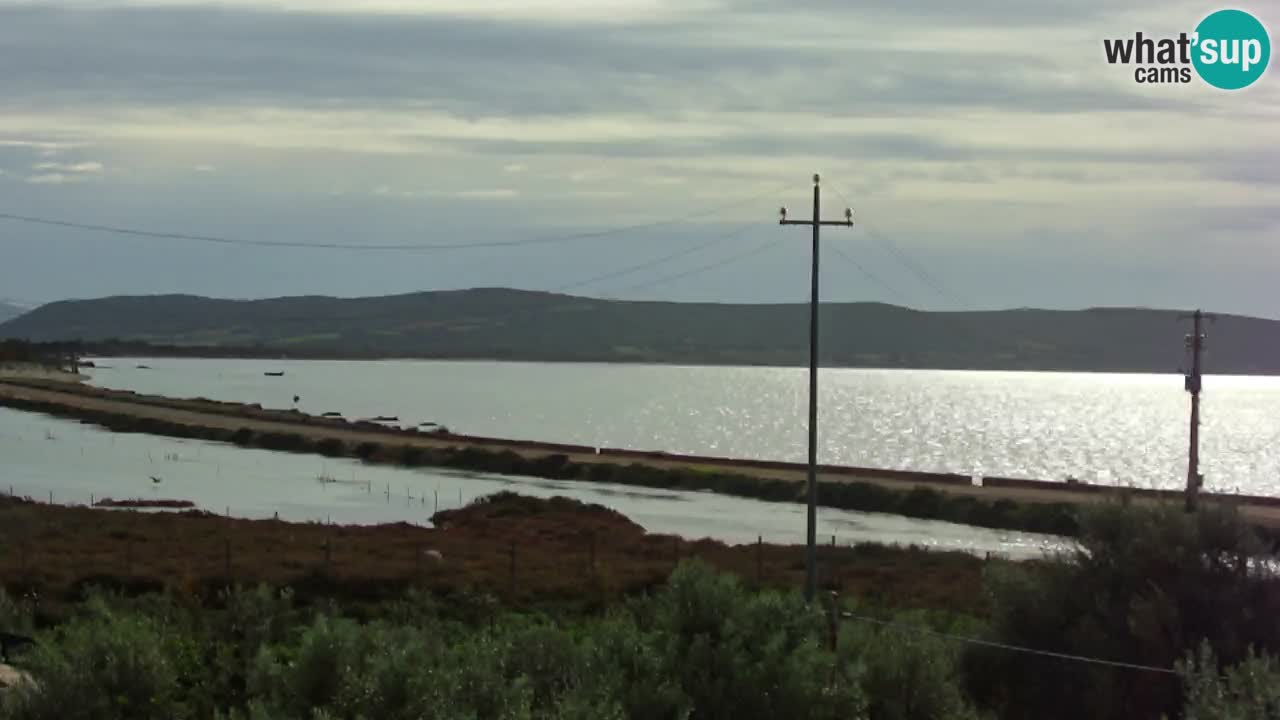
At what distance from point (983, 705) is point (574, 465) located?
248ft

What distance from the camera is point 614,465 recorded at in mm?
97938

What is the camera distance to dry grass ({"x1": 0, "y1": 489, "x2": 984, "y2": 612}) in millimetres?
39688

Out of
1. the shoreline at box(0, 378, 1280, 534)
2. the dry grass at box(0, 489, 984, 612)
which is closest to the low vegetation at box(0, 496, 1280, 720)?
the dry grass at box(0, 489, 984, 612)

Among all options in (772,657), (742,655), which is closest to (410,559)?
(742,655)

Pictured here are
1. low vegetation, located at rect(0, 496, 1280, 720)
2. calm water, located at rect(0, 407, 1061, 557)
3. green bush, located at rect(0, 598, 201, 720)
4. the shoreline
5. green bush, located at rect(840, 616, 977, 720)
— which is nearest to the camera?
low vegetation, located at rect(0, 496, 1280, 720)

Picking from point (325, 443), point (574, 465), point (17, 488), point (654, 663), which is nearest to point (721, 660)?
point (654, 663)

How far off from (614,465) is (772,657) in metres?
79.1

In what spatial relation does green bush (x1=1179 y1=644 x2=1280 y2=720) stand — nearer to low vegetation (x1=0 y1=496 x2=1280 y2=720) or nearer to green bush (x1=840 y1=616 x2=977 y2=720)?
low vegetation (x1=0 y1=496 x2=1280 y2=720)

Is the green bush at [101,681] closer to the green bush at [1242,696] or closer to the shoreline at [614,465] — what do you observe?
the green bush at [1242,696]

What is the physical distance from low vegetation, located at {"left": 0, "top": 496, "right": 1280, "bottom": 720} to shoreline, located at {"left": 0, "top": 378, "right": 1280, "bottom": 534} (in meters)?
28.9

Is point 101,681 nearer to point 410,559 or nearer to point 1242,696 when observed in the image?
point 1242,696

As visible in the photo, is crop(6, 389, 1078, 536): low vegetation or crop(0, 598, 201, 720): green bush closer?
crop(0, 598, 201, 720): green bush

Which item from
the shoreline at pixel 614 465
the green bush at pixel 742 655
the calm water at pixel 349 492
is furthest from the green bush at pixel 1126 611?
the calm water at pixel 349 492

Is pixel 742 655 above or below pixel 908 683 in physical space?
above
